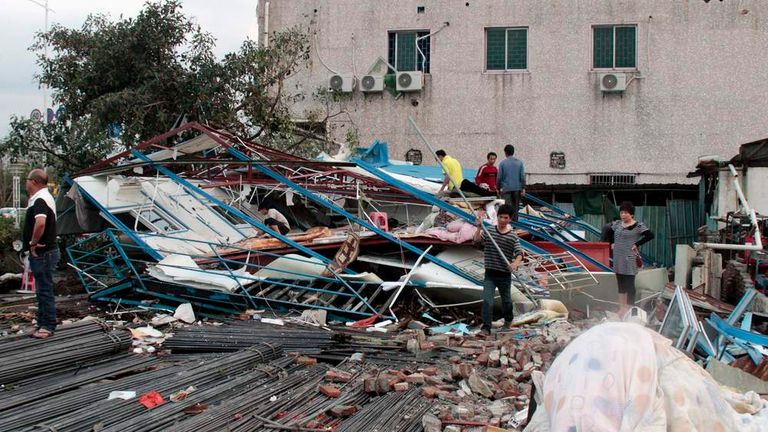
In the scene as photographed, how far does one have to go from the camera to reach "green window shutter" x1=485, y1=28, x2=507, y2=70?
21.0 metres

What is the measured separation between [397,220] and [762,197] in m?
6.53

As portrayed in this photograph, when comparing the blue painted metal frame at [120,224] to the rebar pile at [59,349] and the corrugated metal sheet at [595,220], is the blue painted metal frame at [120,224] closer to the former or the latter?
the rebar pile at [59,349]

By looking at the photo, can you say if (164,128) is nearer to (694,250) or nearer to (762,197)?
(694,250)

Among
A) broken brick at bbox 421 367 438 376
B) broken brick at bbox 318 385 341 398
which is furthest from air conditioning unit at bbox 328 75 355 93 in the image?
broken brick at bbox 318 385 341 398

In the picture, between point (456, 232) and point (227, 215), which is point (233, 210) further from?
point (456, 232)

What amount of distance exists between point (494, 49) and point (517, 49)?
63 centimetres

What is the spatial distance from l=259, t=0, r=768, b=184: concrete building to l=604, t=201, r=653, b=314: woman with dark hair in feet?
36.7

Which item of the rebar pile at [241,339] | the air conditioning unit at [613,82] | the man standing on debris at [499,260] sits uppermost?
the air conditioning unit at [613,82]

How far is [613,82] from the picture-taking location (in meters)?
20.1

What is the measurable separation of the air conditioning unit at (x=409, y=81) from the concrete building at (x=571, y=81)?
1.11ft

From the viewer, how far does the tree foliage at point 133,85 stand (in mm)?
14898

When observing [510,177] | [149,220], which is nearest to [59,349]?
[149,220]

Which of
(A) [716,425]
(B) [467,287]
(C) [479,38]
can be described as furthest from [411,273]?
(C) [479,38]

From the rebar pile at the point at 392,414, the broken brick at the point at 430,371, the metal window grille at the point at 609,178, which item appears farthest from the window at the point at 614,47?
the rebar pile at the point at 392,414
